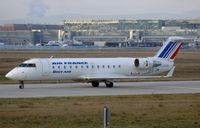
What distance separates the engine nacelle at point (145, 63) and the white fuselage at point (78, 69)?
0.10m

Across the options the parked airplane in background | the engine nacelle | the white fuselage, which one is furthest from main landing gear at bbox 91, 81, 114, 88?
the engine nacelle

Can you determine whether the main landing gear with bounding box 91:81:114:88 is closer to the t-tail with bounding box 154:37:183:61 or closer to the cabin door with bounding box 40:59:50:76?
the cabin door with bounding box 40:59:50:76

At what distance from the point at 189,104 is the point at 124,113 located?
520 cm

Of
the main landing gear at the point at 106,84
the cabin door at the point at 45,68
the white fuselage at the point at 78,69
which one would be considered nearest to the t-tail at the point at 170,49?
the white fuselage at the point at 78,69

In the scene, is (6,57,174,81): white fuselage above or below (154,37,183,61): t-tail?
below

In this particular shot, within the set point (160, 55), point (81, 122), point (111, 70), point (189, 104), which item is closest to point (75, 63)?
point (111, 70)

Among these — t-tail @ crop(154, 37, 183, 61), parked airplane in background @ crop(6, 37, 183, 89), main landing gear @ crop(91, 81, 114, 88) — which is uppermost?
t-tail @ crop(154, 37, 183, 61)

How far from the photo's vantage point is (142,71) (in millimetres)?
45031

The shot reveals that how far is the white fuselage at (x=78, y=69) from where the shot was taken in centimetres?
4116

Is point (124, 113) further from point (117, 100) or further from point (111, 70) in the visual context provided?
point (111, 70)

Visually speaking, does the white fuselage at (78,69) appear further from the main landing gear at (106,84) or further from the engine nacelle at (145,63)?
the main landing gear at (106,84)

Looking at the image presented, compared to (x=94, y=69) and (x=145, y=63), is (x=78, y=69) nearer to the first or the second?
(x=94, y=69)

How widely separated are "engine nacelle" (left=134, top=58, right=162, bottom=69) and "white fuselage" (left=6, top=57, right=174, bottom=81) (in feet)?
0.32

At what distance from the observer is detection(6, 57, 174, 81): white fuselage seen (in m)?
41.2
